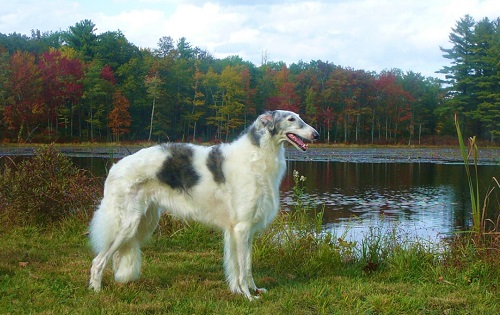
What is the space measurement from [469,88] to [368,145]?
45.0 feet

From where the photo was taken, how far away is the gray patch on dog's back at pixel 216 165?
6023mm

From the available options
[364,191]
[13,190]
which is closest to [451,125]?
[364,191]

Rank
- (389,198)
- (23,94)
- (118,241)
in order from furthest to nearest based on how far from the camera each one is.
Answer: (23,94)
(389,198)
(118,241)

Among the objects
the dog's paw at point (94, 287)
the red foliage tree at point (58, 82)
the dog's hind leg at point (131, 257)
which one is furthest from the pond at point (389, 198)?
the red foliage tree at point (58, 82)

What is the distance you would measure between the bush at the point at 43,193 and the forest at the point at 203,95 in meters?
42.6

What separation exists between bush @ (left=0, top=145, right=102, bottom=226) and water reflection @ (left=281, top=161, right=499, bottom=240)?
16.5 ft

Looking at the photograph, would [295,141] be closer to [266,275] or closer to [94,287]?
[266,275]

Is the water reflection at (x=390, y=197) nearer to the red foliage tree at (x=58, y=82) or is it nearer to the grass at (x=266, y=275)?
the grass at (x=266, y=275)

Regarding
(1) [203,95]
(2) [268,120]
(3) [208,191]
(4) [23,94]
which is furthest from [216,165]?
(1) [203,95]

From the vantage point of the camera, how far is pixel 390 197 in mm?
18562

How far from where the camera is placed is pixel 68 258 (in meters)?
7.06

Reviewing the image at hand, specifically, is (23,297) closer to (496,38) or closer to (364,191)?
(364,191)

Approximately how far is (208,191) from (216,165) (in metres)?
0.33

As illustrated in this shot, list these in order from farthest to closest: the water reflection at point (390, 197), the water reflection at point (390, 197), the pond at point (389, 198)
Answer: the water reflection at point (390, 197) < the water reflection at point (390, 197) < the pond at point (389, 198)
